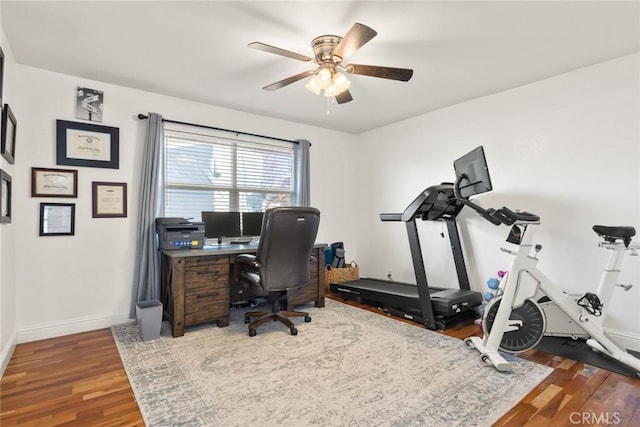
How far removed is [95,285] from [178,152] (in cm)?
164

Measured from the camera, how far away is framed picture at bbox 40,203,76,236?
9.61ft

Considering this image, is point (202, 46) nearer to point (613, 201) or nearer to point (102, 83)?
point (102, 83)

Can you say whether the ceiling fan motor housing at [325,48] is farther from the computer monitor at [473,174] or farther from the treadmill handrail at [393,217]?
the treadmill handrail at [393,217]

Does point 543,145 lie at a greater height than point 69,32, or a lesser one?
lesser

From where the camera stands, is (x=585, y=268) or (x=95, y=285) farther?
(x=95, y=285)

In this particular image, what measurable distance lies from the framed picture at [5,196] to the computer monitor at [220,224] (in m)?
1.58

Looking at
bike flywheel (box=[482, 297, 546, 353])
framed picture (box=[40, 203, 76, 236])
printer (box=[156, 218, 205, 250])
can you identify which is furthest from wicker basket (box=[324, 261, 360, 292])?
framed picture (box=[40, 203, 76, 236])

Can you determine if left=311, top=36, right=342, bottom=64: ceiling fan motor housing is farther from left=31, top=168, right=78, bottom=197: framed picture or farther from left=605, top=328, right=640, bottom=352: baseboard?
left=605, top=328, right=640, bottom=352: baseboard

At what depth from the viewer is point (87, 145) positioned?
313 centimetres

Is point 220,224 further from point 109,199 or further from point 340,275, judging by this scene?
point 340,275

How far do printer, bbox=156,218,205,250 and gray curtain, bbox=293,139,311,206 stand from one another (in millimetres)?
1580

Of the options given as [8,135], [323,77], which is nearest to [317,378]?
[323,77]

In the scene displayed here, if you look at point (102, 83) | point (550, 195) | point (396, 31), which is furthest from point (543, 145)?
point (102, 83)

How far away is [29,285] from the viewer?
9.43 ft
